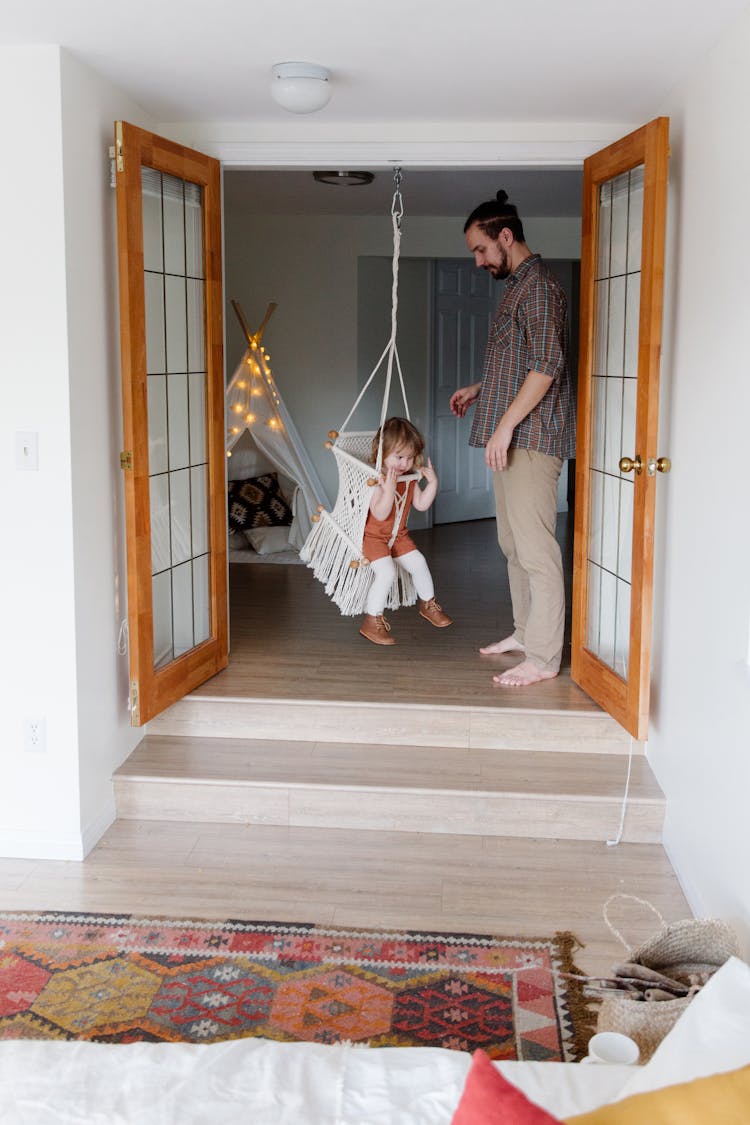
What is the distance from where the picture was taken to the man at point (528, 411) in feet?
12.5

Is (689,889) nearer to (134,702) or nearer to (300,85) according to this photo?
(134,702)

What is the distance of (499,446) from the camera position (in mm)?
3871

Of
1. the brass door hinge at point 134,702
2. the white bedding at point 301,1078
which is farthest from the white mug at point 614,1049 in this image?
the brass door hinge at point 134,702

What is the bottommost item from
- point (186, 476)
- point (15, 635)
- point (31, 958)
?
point (31, 958)

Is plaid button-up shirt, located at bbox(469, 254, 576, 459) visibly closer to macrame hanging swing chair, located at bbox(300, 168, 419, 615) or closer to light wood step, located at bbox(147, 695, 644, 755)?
macrame hanging swing chair, located at bbox(300, 168, 419, 615)

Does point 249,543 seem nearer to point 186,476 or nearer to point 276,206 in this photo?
point 276,206

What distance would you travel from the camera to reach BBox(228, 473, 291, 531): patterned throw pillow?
7.01 meters

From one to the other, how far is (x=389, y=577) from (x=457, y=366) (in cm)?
382

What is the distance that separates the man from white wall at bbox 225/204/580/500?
349 centimetres

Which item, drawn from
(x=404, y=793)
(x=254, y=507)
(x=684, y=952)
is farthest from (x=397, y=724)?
(x=254, y=507)

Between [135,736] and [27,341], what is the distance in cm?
139

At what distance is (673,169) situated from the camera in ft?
11.3

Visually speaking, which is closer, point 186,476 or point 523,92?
point 523,92

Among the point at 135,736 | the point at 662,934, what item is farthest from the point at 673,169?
the point at 135,736
